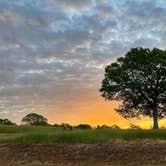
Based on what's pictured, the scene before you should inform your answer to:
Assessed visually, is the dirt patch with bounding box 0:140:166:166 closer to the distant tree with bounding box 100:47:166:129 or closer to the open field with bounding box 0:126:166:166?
the open field with bounding box 0:126:166:166

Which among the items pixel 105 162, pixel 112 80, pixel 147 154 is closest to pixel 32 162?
pixel 105 162

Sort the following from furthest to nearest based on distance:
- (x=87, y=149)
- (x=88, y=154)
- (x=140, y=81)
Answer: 1. (x=140, y=81)
2. (x=87, y=149)
3. (x=88, y=154)

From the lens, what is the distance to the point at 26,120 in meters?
94.5

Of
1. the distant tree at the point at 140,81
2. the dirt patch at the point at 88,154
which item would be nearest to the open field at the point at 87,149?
the dirt patch at the point at 88,154

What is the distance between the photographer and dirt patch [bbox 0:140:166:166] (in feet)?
81.7

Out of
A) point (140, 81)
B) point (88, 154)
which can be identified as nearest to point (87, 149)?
point (88, 154)

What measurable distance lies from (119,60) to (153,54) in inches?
188

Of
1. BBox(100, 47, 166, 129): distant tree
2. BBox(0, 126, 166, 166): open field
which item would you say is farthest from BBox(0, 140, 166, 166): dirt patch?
BBox(100, 47, 166, 129): distant tree

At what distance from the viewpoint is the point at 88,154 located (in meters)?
26.8

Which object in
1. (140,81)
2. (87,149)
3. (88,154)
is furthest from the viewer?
(140,81)

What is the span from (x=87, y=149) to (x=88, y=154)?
101 centimetres

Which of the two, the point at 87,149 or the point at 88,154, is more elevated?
the point at 87,149

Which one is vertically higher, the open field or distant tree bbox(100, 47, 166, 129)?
distant tree bbox(100, 47, 166, 129)

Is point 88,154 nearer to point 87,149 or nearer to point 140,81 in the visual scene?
point 87,149
